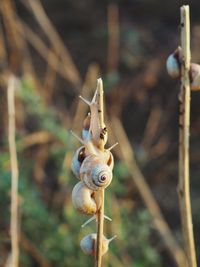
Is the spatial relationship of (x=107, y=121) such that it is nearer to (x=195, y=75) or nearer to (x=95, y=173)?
(x=195, y=75)

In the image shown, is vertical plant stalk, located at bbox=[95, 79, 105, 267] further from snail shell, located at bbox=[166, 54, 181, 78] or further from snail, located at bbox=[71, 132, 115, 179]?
snail shell, located at bbox=[166, 54, 181, 78]

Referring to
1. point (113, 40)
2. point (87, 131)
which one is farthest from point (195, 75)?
point (113, 40)

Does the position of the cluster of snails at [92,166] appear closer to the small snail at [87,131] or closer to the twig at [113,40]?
the small snail at [87,131]

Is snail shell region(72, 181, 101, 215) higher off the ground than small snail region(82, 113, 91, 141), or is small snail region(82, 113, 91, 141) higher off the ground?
small snail region(82, 113, 91, 141)

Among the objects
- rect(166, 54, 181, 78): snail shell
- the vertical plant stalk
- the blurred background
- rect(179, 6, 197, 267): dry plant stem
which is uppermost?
the blurred background

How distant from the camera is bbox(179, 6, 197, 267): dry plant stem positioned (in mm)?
789

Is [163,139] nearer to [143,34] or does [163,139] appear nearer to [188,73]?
[143,34]

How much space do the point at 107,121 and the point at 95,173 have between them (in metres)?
1.53

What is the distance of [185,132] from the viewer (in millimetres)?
864

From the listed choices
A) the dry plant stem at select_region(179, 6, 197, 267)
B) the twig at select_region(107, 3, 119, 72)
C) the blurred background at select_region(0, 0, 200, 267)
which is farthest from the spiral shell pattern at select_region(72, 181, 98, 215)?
the twig at select_region(107, 3, 119, 72)

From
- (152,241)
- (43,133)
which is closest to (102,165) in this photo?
(43,133)

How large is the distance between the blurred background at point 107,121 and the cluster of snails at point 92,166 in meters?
0.78

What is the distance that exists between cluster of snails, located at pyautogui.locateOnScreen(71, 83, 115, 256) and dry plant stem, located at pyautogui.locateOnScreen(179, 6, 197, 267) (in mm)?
173

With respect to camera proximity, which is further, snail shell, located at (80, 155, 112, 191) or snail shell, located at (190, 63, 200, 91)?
snail shell, located at (190, 63, 200, 91)
